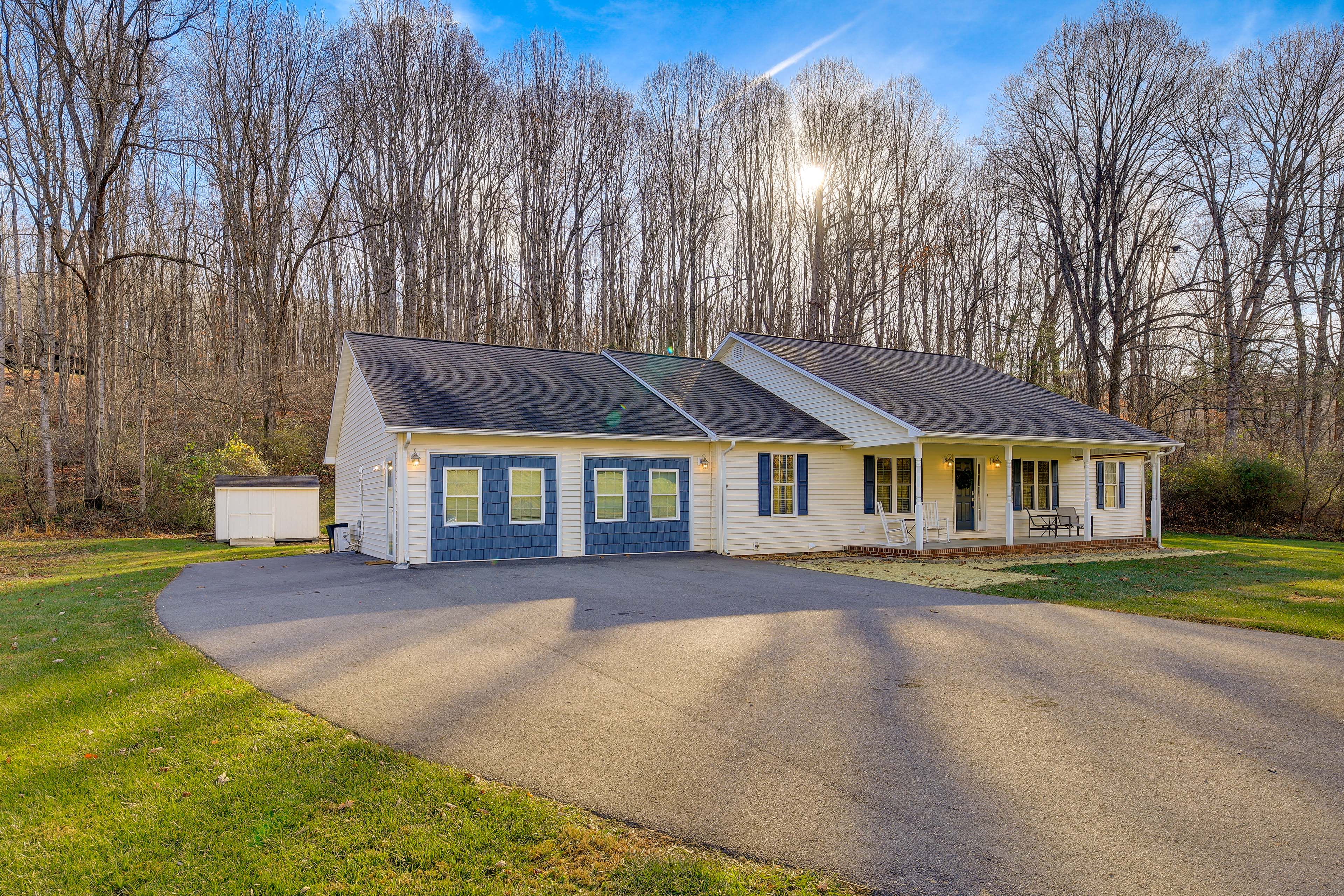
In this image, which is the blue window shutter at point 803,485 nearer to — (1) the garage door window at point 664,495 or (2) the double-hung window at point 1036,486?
(1) the garage door window at point 664,495

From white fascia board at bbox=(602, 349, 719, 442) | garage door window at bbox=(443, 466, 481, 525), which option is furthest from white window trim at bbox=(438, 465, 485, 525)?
white fascia board at bbox=(602, 349, 719, 442)

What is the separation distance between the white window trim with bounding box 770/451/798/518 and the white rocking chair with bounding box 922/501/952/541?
2.90 metres

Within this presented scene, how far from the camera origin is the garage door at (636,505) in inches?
576

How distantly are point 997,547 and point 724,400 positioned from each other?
6631 millimetres

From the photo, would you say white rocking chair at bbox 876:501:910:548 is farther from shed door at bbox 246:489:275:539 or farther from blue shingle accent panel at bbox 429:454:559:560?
shed door at bbox 246:489:275:539

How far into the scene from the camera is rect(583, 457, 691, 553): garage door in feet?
48.0

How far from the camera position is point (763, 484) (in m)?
16.0

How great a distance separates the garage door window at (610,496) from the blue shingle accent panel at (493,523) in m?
0.90

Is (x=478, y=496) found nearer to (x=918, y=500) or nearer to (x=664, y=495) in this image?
(x=664, y=495)

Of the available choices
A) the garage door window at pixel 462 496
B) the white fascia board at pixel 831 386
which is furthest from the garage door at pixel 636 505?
the white fascia board at pixel 831 386

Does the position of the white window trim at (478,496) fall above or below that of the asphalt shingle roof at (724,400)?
below

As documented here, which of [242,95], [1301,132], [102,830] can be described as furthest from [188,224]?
[1301,132]

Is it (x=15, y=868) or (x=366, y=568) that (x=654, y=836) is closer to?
(x=15, y=868)

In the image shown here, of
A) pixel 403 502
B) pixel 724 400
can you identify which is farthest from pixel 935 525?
pixel 403 502
